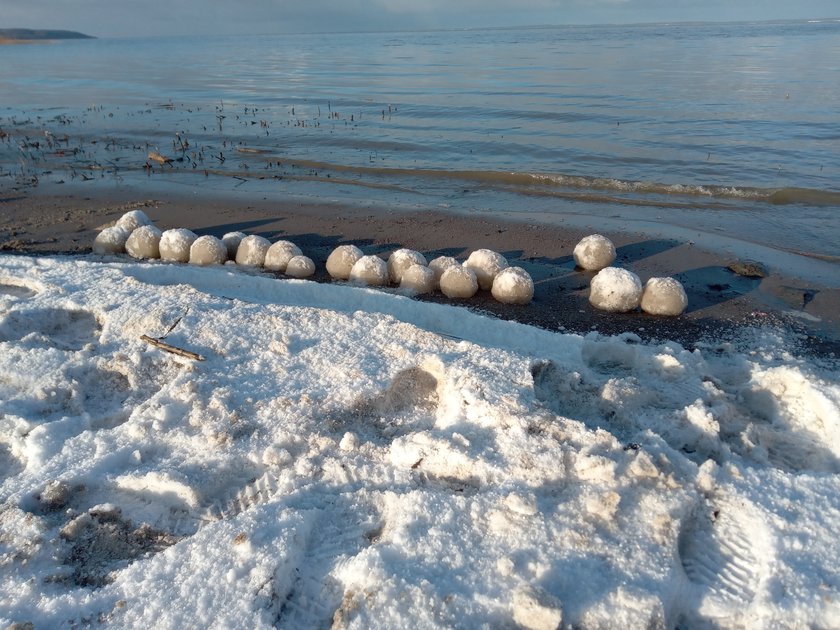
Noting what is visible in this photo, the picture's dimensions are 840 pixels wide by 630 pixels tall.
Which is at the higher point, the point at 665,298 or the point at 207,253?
the point at 665,298

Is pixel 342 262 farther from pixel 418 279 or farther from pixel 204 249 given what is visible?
pixel 204 249

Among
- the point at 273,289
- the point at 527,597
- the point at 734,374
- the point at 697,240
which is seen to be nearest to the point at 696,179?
the point at 697,240

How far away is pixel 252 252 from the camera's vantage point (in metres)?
9.06

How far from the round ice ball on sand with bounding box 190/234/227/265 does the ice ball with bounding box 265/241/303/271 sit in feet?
2.55

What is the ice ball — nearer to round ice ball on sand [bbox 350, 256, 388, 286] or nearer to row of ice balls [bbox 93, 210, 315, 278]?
row of ice balls [bbox 93, 210, 315, 278]

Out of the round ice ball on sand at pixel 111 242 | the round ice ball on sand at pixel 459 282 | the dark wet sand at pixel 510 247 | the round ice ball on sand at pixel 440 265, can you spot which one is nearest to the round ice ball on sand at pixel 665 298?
the dark wet sand at pixel 510 247

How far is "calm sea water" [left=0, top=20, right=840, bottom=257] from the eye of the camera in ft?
42.8

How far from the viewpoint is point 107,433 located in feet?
15.1

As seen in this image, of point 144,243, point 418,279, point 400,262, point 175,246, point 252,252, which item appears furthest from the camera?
point 144,243

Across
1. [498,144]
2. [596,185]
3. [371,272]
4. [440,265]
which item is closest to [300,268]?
[371,272]

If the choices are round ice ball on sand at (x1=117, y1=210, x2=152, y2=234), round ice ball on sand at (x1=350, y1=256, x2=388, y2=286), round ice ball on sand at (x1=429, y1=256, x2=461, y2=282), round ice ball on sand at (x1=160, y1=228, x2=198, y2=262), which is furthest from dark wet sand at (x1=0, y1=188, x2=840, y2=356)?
round ice ball on sand at (x1=160, y1=228, x2=198, y2=262)

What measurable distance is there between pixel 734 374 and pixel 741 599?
3.13m

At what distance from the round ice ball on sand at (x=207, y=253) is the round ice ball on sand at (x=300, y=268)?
48.6 inches

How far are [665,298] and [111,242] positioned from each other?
28.5 feet
